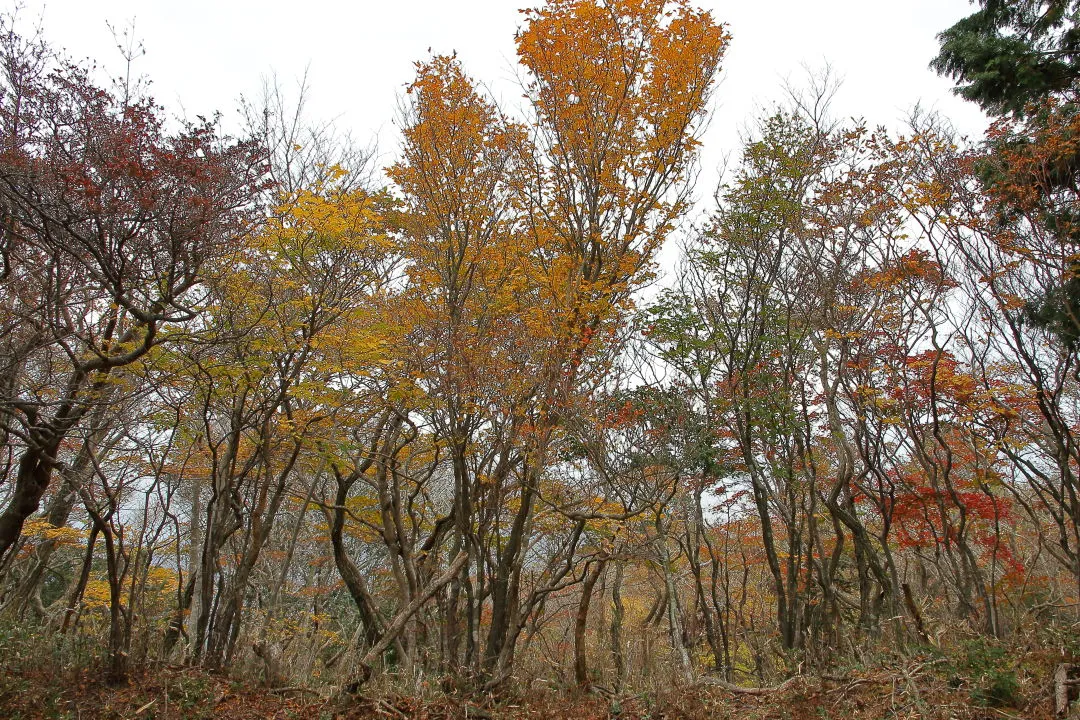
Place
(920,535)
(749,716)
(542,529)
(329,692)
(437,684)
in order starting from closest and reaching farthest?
(749,716) < (329,692) < (437,684) < (542,529) < (920,535)

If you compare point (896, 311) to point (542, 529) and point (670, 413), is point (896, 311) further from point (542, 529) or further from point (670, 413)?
point (542, 529)

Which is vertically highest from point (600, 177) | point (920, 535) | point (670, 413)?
point (600, 177)

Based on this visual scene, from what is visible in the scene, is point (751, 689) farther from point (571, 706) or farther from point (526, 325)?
point (526, 325)

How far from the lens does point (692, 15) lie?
6324 millimetres

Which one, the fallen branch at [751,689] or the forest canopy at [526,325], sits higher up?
the forest canopy at [526,325]

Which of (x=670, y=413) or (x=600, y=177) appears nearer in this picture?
(x=600, y=177)

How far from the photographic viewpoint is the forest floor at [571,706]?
14.6 ft

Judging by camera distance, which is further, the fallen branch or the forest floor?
the fallen branch

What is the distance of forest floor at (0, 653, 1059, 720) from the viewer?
4445 mm

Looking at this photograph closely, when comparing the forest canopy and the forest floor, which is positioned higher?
the forest canopy

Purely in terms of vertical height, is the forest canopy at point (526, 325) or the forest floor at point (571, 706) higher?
the forest canopy at point (526, 325)

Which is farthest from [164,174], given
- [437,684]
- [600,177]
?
[437,684]

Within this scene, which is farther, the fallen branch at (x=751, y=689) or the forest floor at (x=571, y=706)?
the fallen branch at (x=751, y=689)

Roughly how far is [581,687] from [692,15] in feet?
22.3
